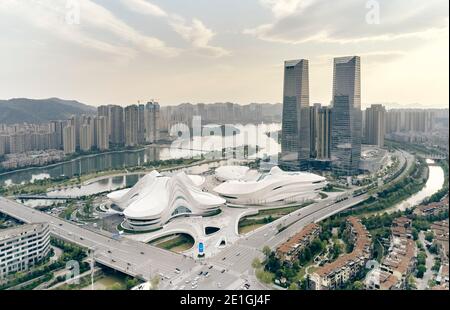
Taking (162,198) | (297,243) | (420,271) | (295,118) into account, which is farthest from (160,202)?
(295,118)

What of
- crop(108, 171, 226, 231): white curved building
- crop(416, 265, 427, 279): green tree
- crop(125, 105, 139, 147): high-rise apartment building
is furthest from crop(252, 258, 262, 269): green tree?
crop(125, 105, 139, 147): high-rise apartment building

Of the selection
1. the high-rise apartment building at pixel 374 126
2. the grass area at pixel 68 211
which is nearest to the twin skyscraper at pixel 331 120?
the high-rise apartment building at pixel 374 126

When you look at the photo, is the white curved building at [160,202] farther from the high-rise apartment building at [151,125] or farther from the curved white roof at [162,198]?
the high-rise apartment building at [151,125]

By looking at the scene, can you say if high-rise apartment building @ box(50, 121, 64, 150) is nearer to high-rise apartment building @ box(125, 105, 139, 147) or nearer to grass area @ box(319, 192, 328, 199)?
high-rise apartment building @ box(125, 105, 139, 147)

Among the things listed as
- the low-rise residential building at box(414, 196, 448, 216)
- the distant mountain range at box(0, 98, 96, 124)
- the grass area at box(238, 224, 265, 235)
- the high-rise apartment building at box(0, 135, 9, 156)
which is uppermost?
the distant mountain range at box(0, 98, 96, 124)

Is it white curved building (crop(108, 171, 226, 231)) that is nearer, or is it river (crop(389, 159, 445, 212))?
white curved building (crop(108, 171, 226, 231))

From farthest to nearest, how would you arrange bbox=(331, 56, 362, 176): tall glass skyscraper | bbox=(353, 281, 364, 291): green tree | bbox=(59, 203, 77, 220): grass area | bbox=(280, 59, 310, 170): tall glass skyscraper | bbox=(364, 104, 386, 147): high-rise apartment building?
bbox=(364, 104, 386, 147): high-rise apartment building, bbox=(280, 59, 310, 170): tall glass skyscraper, bbox=(331, 56, 362, 176): tall glass skyscraper, bbox=(59, 203, 77, 220): grass area, bbox=(353, 281, 364, 291): green tree
